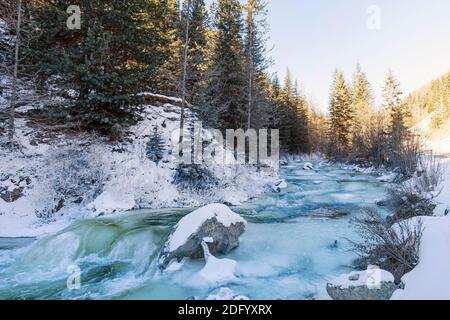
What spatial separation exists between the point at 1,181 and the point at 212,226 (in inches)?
287

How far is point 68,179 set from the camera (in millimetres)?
10461

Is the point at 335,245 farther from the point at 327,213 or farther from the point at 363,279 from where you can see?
the point at 327,213

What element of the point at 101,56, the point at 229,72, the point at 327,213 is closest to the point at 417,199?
the point at 327,213

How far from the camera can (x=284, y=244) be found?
7.60 meters

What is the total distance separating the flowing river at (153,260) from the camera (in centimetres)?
547

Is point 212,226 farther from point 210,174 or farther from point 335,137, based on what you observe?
point 335,137

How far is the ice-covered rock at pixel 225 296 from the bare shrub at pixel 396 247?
249 centimetres

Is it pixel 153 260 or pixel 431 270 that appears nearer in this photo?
pixel 431 270

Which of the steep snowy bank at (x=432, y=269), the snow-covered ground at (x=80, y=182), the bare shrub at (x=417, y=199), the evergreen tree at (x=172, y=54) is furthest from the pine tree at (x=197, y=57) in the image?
the steep snowy bank at (x=432, y=269)

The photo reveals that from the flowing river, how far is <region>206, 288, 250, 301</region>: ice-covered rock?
30cm

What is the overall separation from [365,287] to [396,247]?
1258mm

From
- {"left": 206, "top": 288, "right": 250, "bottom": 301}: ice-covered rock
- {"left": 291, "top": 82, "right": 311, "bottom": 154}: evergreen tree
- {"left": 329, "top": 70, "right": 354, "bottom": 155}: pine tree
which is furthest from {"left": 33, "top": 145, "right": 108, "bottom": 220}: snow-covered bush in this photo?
{"left": 329, "top": 70, "right": 354, "bottom": 155}: pine tree

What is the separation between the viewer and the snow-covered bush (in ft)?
32.0

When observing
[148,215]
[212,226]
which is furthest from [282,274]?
[148,215]
